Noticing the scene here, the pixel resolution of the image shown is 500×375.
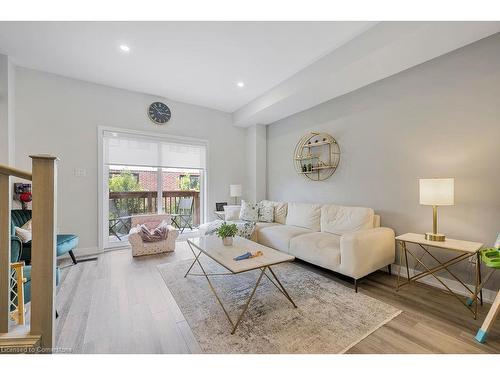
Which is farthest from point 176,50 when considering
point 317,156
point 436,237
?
point 436,237

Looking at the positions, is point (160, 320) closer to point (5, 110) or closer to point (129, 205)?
point (129, 205)

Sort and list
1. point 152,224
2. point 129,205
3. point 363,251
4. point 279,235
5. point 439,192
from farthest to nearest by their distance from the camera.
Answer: point 129,205
point 152,224
point 279,235
point 363,251
point 439,192

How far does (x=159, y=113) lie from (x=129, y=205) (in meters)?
1.86

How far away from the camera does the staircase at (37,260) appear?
1099mm

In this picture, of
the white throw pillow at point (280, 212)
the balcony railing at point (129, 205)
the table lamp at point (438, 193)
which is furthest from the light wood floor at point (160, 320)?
the white throw pillow at point (280, 212)

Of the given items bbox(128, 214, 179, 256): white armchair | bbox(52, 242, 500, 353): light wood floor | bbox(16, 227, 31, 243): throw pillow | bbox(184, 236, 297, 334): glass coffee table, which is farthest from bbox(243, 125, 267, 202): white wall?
bbox(16, 227, 31, 243): throw pillow

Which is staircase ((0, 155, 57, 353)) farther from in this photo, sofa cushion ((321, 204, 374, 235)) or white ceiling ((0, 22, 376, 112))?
sofa cushion ((321, 204, 374, 235))

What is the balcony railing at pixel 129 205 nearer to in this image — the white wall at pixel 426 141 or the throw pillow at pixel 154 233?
the throw pillow at pixel 154 233

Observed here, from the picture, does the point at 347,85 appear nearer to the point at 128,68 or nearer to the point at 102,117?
the point at 128,68

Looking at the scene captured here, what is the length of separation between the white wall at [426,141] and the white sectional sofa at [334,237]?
0.35 m

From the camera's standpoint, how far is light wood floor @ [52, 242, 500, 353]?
4.77 ft

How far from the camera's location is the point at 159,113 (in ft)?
13.5
